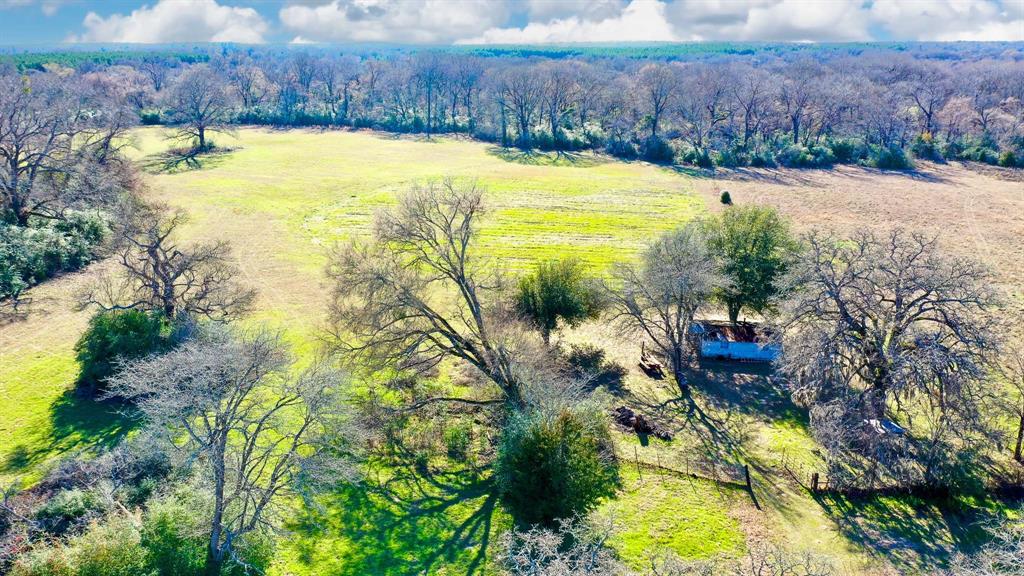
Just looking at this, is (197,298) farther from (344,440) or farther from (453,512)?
(453,512)

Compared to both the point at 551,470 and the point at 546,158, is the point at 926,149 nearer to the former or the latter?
the point at 546,158

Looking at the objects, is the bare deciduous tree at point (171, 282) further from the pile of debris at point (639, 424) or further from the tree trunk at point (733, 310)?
the tree trunk at point (733, 310)

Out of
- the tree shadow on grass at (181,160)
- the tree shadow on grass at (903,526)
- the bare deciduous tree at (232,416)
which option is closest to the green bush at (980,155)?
the tree shadow on grass at (903,526)

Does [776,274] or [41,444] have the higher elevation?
[776,274]

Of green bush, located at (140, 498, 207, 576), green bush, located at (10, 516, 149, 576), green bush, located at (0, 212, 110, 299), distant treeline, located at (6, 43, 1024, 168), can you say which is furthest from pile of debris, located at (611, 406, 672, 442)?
distant treeline, located at (6, 43, 1024, 168)

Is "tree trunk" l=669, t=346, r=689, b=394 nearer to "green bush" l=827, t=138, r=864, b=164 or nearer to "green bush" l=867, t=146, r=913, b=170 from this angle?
"green bush" l=827, t=138, r=864, b=164

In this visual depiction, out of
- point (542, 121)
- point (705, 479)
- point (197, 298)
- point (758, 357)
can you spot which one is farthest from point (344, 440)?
point (542, 121)
